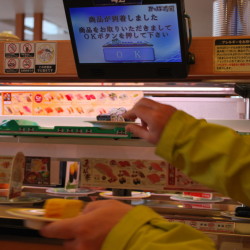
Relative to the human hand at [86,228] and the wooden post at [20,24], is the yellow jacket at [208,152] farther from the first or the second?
the wooden post at [20,24]

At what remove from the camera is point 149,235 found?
1013mm

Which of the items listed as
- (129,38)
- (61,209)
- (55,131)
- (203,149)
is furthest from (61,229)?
(55,131)

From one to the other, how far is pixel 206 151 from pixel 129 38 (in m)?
0.86

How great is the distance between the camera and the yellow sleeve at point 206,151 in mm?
1230

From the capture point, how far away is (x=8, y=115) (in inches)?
108

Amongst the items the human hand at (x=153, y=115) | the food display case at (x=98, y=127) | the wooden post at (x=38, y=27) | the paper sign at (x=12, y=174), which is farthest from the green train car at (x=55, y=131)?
the wooden post at (x=38, y=27)

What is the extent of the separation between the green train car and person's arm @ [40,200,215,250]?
1.30 meters

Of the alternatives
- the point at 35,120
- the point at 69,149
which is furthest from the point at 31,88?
the point at 69,149

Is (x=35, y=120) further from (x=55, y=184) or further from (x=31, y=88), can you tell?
(x=55, y=184)

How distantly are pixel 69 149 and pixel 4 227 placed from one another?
0.65m

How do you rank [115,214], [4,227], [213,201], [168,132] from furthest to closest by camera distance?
1. [213,201]
2. [4,227]
3. [168,132]
4. [115,214]

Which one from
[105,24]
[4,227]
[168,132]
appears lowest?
[4,227]

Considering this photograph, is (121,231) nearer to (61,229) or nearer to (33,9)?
(61,229)

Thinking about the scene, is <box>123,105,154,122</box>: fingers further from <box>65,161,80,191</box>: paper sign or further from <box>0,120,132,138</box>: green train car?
<box>65,161,80,191</box>: paper sign
